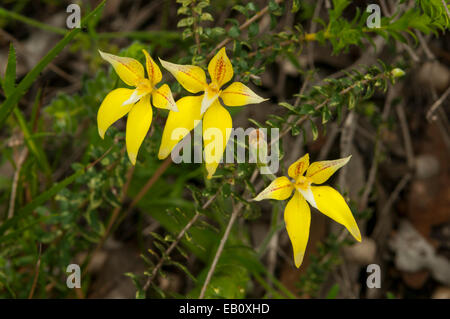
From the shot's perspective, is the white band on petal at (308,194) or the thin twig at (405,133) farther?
the thin twig at (405,133)

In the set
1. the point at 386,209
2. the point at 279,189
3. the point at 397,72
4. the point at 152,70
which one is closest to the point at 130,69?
the point at 152,70

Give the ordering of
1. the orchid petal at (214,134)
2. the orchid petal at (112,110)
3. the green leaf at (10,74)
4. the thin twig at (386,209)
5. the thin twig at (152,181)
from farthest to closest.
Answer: the thin twig at (386,209) → the thin twig at (152,181) → the green leaf at (10,74) → the orchid petal at (112,110) → the orchid petal at (214,134)

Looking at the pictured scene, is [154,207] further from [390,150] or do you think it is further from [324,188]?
[390,150]

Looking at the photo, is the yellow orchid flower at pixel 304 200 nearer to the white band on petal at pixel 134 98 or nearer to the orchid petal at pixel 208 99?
the orchid petal at pixel 208 99

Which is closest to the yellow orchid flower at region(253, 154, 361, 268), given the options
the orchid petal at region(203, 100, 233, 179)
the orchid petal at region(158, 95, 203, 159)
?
the orchid petal at region(203, 100, 233, 179)

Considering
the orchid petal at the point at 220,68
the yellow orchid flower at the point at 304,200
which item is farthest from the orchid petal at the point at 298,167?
the orchid petal at the point at 220,68

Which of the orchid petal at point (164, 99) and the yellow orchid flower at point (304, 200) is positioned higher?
the orchid petal at point (164, 99)

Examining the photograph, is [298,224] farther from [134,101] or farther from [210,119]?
[134,101]
